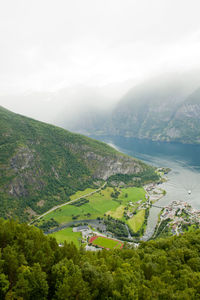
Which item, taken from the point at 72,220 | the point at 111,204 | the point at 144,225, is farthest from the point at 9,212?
the point at 144,225

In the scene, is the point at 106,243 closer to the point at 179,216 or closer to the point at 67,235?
the point at 67,235

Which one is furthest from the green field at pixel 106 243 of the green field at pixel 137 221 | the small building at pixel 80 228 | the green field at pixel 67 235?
the green field at pixel 137 221

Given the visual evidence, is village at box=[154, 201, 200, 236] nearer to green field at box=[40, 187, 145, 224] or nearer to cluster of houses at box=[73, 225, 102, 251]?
green field at box=[40, 187, 145, 224]

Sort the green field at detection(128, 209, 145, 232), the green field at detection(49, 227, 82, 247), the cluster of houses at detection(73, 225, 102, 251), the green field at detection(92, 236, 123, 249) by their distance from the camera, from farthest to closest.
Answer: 1. the green field at detection(128, 209, 145, 232)
2. the green field at detection(49, 227, 82, 247)
3. the cluster of houses at detection(73, 225, 102, 251)
4. the green field at detection(92, 236, 123, 249)

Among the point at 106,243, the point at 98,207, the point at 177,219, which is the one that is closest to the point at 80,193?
the point at 98,207

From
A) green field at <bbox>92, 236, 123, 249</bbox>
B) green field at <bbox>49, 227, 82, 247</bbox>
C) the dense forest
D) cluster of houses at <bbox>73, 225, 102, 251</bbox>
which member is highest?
the dense forest

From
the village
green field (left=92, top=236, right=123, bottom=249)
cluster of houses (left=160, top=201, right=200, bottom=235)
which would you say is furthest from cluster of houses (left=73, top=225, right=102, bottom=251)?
cluster of houses (left=160, top=201, right=200, bottom=235)

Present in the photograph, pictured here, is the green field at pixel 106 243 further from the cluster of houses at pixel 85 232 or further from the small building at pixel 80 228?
the small building at pixel 80 228
